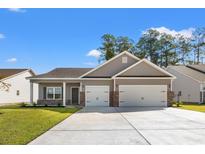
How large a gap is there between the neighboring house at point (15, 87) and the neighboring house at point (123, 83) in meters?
6.24

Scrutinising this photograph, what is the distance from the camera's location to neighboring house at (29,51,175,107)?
25438mm

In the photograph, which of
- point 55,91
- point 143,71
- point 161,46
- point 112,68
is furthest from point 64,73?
point 161,46

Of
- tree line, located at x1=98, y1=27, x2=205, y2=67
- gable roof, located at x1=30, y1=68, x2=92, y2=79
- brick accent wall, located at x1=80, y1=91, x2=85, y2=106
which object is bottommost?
brick accent wall, located at x1=80, y1=91, x2=85, y2=106

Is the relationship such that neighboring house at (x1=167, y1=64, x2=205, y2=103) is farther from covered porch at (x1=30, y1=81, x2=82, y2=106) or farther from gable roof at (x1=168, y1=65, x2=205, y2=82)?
covered porch at (x1=30, y1=81, x2=82, y2=106)

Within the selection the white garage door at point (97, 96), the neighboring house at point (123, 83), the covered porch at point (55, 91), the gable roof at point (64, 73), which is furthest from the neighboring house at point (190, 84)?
the covered porch at point (55, 91)

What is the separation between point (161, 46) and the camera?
51344 mm

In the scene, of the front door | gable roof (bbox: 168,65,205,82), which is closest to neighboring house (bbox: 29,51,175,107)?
the front door

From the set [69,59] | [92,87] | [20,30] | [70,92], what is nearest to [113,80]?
[92,87]

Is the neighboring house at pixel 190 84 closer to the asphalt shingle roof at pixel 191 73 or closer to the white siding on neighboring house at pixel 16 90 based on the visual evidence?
the asphalt shingle roof at pixel 191 73

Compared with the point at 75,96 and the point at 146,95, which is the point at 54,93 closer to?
the point at 75,96

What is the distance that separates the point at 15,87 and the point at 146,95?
1611cm
